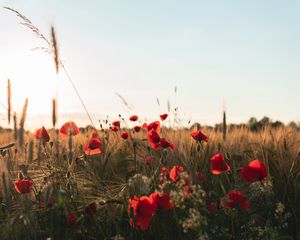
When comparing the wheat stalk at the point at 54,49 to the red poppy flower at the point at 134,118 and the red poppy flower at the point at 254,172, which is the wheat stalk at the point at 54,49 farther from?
the red poppy flower at the point at 134,118

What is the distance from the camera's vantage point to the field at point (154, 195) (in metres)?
2.43

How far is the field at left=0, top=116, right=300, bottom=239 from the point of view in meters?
2.43

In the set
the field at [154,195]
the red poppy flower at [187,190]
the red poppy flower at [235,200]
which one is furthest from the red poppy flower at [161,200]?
the red poppy flower at [235,200]

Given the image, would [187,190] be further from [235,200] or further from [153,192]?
[153,192]

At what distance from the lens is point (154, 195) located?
7.38 ft

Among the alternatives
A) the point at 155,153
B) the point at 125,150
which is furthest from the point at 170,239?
the point at 125,150

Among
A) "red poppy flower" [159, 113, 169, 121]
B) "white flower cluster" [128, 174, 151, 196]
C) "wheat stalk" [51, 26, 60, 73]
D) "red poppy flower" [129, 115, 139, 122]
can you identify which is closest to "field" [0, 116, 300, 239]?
"white flower cluster" [128, 174, 151, 196]

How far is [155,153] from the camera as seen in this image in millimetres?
3812

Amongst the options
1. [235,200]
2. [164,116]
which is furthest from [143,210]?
[164,116]

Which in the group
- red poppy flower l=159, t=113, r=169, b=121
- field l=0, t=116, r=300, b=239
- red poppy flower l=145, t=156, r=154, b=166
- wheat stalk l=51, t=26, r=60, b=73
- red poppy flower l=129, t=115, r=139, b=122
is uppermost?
wheat stalk l=51, t=26, r=60, b=73

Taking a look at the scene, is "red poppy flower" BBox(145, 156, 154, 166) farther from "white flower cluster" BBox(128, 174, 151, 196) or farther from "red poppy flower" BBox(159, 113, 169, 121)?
"red poppy flower" BBox(159, 113, 169, 121)

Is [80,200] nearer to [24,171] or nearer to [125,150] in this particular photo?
[24,171]

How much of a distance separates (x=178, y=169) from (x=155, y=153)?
1237 mm

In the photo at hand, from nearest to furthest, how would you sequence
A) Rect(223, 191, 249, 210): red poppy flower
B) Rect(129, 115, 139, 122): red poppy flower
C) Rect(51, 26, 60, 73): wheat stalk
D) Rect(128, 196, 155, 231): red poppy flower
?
Rect(128, 196, 155, 231): red poppy flower < Rect(223, 191, 249, 210): red poppy flower < Rect(51, 26, 60, 73): wheat stalk < Rect(129, 115, 139, 122): red poppy flower
